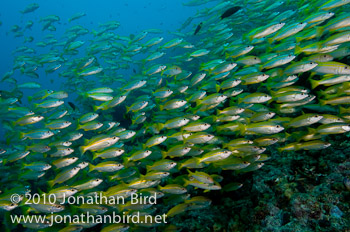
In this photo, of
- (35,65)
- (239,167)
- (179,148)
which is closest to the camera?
(239,167)

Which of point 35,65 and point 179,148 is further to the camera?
point 35,65

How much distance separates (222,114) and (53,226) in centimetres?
423

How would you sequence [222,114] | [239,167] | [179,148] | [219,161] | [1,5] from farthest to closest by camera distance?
[1,5] < [222,114] < [179,148] < [219,161] < [239,167]

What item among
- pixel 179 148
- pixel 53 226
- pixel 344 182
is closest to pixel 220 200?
pixel 179 148

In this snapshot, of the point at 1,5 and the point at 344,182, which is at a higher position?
the point at 1,5

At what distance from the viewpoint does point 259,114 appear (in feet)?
14.9

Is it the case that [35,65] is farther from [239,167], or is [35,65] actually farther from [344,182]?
[344,182]

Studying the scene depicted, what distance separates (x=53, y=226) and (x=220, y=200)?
131 inches

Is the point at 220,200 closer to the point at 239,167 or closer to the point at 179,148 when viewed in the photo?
the point at 239,167

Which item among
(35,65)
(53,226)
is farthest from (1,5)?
(53,226)

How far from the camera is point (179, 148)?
4.39 metres

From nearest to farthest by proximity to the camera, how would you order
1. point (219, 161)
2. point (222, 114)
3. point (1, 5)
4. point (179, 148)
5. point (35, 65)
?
point (219, 161) < point (179, 148) < point (222, 114) < point (35, 65) < point (1, 5)

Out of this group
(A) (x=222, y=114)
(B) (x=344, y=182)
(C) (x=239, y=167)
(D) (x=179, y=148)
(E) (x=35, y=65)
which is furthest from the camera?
(E) (x=35, y=65)

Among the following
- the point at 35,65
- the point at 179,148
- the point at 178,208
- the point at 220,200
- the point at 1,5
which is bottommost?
the point at 220,200
